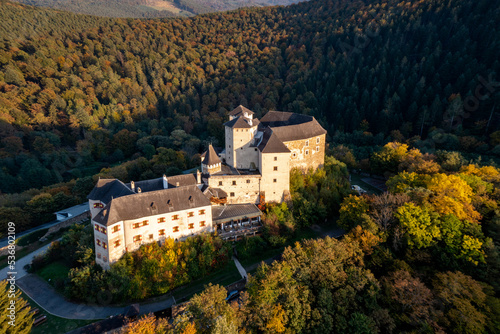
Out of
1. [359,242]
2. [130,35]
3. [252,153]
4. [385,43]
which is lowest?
[359,242]

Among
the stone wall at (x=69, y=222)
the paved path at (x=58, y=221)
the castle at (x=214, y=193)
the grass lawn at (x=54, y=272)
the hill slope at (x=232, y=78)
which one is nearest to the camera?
the castle at (x=214, y=193)

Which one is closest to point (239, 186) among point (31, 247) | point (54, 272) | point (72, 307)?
point (72, 307)

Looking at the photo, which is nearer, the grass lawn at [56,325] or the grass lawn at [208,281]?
the grass lawn at [56,325]

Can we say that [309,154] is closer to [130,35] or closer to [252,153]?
[252,153]

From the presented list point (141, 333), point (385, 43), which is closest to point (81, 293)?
point (141, 333)

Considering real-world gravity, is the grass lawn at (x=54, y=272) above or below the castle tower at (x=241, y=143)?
below

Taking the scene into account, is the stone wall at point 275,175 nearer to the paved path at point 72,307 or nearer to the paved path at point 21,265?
the paved path at point 72,307

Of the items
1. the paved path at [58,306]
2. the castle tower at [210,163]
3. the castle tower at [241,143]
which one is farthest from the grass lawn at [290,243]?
the paved path at [58,306]
